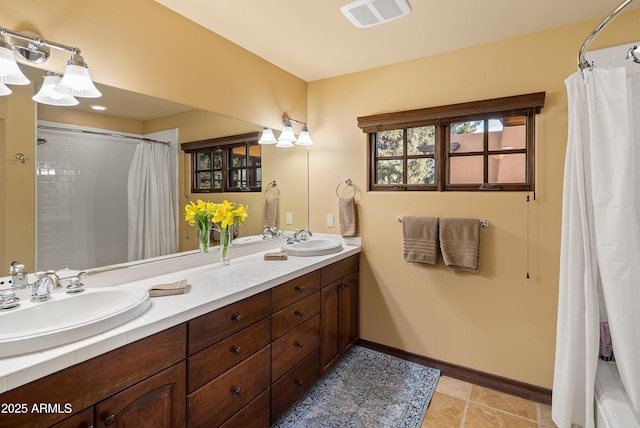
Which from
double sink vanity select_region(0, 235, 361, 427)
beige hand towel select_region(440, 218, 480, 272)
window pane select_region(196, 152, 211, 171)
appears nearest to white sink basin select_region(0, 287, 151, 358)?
double sink vanity select_region(0, 235, 361, 427)

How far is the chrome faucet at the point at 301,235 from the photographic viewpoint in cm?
278

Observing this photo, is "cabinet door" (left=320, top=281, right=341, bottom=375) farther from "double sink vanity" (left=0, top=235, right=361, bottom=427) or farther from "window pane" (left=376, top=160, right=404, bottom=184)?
"window pane" (left=376, top=160, right=404, bottom=184)

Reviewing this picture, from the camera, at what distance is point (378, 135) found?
2.71 metres

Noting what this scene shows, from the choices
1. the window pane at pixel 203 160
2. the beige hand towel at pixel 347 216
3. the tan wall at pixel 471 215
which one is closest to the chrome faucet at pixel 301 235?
the tan wall at pixel 471 215

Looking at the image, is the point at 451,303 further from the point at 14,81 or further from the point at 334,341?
the point at 14,81

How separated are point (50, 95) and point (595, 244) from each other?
2544 mm

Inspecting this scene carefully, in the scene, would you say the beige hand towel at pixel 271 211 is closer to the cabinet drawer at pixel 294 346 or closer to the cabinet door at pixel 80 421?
the cabinet drawer at pixel 294 346

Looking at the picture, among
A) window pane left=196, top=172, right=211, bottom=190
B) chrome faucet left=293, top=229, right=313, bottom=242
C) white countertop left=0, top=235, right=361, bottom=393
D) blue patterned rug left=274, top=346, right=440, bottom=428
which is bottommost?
blue patterned rug left=274, top=346, right=440, bottom=428

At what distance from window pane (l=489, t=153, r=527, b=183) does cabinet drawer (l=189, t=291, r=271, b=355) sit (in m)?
1.76

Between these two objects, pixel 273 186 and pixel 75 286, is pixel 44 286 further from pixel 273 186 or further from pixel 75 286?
pixel 273 186

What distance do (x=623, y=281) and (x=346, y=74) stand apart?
2324 millimetres

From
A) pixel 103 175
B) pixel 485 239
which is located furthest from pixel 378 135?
pixel 103 175

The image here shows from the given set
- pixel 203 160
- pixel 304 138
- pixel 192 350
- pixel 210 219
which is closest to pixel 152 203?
pixel 210 219

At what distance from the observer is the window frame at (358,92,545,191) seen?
6.88 ft
